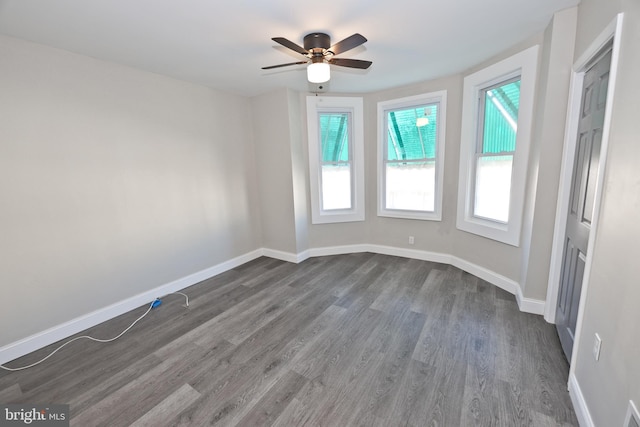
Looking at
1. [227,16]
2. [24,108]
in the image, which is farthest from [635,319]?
[24,108]

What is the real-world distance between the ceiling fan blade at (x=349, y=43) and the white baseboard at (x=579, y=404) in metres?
2.56

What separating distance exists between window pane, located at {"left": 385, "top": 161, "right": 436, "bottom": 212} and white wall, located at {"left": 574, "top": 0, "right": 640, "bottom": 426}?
2.32 meters

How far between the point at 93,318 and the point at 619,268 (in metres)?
3.85

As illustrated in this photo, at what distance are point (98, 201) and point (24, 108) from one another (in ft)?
2.84

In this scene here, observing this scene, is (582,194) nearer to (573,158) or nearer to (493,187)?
(573,158)

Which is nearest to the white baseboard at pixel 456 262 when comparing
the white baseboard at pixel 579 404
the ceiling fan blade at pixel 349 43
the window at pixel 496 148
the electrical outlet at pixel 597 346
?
the window at pixel 496 148

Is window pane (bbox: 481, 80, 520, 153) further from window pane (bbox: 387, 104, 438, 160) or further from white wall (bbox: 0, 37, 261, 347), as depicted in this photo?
white wall (bbox: 0, 37, 261, 347)

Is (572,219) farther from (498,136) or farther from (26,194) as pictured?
(26,194)

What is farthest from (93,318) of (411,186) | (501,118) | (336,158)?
(501,118)

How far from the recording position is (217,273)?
141 inches

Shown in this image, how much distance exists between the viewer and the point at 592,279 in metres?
1.42

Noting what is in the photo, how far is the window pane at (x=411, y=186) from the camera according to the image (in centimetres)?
371

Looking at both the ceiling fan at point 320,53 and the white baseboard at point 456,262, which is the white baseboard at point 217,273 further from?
the ceiling fan at point 320,53

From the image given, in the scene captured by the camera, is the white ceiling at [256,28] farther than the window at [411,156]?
No
